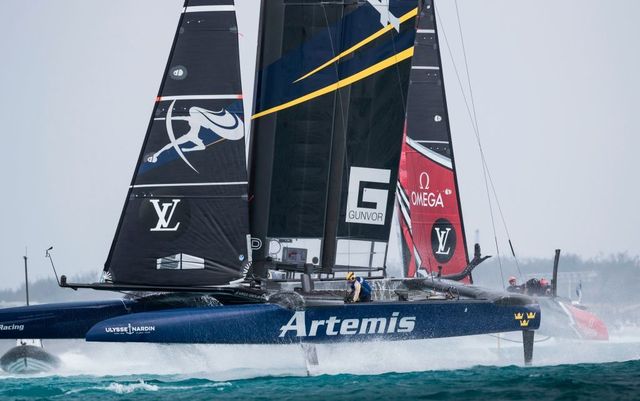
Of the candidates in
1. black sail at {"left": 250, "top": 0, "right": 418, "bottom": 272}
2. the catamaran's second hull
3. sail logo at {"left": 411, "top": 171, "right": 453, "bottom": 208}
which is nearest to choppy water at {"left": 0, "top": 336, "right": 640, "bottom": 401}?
black sail at {"left": 250, "top": 0, "right": 418, "bottom": 272}

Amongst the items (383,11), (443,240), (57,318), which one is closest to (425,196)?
(443,240)

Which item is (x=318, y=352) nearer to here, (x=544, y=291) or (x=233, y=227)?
(x=233, y=227)

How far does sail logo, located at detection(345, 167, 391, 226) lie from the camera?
19938mm

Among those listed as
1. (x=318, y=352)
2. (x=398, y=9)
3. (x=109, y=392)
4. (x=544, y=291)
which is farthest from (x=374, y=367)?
(x=544, y=291)

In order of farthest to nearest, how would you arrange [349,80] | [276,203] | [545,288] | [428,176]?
[545,288]
[428,176]
[349,80]
[276,203]

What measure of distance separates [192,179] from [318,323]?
2744 mm

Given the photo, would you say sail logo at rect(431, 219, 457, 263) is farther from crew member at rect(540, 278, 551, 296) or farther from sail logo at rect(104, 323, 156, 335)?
sail logo at rect(104, 323, 156, 335)

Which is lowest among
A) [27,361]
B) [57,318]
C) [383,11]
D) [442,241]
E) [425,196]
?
[27,361]

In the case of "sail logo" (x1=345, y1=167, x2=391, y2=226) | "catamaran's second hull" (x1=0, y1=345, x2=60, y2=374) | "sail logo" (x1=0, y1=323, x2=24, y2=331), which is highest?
"sail logo" (x1=345, y1=167, x2=391, y2=226)

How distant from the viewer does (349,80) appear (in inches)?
781

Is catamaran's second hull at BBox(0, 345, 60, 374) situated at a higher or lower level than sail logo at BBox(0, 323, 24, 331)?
lower

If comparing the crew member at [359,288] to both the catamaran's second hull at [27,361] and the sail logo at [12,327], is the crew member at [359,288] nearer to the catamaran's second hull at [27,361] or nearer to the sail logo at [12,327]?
the sail logo at [12,327]

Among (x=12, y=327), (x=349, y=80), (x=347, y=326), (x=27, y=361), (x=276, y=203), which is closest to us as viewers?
(x=347, y=326)

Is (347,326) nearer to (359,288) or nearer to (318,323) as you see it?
(318,323)
